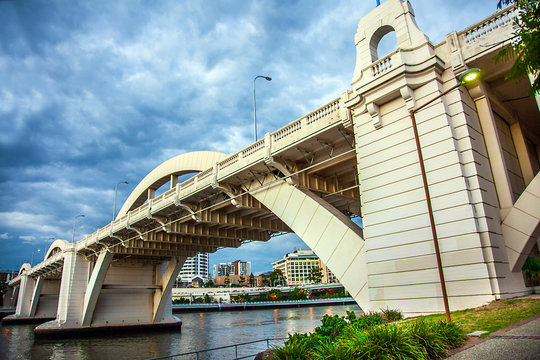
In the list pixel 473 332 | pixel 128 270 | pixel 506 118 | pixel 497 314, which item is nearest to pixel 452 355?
pixel 473 332

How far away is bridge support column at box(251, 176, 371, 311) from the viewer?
1518cm

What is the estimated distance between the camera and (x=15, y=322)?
75.8 m

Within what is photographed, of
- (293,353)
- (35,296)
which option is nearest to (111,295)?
(35,296)

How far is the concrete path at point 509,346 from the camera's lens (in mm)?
6457

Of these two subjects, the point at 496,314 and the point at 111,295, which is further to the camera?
the point at 111,295

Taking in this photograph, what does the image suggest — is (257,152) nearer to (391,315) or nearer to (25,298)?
(391,315)

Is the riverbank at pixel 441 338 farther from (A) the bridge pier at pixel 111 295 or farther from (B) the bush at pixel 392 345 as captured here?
(A) the bridge pier at pixel 111 295

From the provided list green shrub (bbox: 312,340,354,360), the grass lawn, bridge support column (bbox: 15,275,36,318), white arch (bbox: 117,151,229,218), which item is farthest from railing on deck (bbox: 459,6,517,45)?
bridge support column (bbox: 15,275,36,318)

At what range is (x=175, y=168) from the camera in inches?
1539

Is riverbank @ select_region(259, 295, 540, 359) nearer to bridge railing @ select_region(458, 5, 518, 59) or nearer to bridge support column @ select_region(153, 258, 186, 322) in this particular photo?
bridge railing @ select_region(458, 5, 518, 59)

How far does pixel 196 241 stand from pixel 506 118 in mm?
32028

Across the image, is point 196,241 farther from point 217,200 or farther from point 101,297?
point 101,297

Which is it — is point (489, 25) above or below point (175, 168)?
below

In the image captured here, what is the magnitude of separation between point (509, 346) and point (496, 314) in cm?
278
